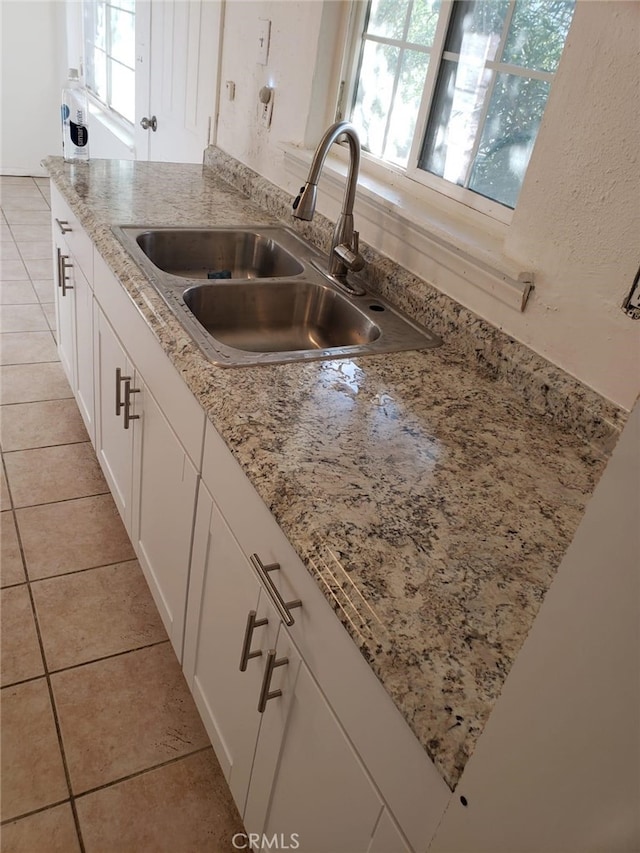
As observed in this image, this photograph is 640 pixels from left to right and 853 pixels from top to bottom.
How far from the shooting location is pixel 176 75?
2.81 meters

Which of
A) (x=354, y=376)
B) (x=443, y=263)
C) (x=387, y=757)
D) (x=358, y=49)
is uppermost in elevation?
(x=358, y=49)

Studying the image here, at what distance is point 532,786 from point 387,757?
0.27m

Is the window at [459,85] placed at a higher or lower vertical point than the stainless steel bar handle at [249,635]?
higher

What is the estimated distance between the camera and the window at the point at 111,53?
3912 mm

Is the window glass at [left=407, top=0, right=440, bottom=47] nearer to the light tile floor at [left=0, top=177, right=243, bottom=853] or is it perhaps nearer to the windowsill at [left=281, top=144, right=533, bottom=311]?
the windowsill at [left=281, top=144, right=533, bottom=311]

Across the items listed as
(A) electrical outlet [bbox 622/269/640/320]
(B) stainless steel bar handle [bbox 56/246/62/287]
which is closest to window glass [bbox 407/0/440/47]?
(A) electrical outlet [bbox 622/269/640/320]

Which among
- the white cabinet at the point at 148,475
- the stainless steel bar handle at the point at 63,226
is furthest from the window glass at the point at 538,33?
the stainless steel bar handle at the point at 63,226

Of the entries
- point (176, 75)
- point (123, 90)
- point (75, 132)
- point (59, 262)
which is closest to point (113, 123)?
point (123, 90)

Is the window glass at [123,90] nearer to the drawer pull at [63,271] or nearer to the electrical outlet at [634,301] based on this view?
the drawer pull at [63,271]

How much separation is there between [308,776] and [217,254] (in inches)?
56.9

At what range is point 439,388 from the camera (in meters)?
1.20

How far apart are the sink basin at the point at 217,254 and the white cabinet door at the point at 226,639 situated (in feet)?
2.86

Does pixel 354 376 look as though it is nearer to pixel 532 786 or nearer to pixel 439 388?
pixel 439 388

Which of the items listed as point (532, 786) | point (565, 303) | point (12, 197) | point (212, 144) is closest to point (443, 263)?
point (565, 303)
